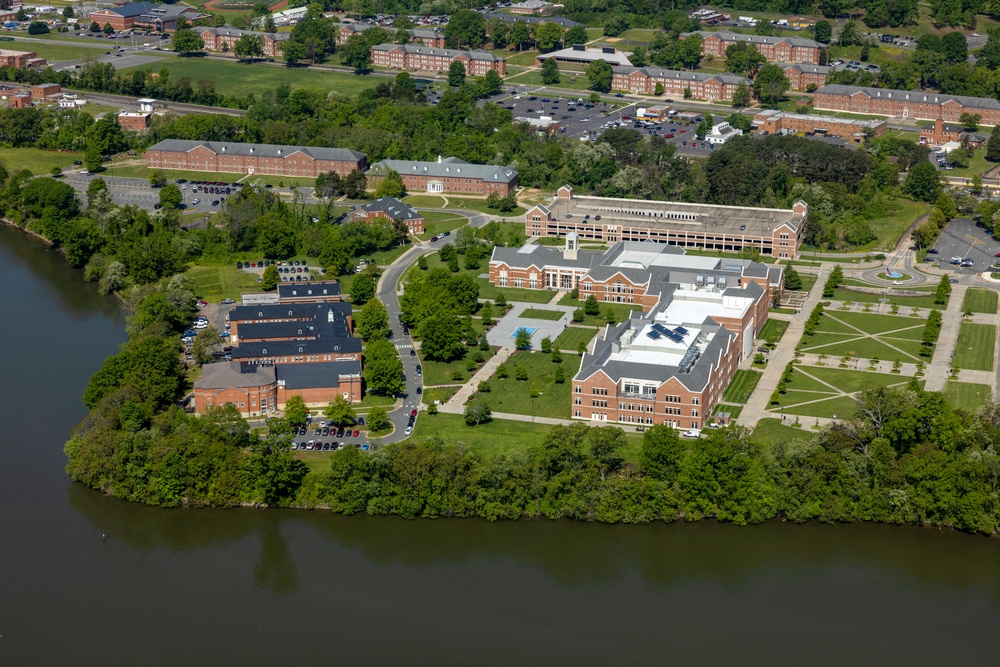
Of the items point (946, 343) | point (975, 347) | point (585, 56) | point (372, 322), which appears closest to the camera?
point (975, 347)

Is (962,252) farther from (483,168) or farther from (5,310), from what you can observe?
(5,310)

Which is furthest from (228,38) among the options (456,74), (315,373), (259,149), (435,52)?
(315,373)

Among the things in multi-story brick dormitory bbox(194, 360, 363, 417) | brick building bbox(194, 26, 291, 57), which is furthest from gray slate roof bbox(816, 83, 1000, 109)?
multi-story brick dormitory bbox(194, 360, 363, 417)

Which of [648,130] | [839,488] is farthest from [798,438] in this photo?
[648,130]

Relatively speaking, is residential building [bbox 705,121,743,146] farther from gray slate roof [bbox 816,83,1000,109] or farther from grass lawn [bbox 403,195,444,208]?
grass lawn [bbox 403,195,444,208]

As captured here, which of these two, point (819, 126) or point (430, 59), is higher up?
point (819, 126)

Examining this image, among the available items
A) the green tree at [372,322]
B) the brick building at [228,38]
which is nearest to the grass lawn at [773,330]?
the green tree at [372,322]

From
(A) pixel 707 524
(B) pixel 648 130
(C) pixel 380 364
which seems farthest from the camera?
(B) pixel 648 130

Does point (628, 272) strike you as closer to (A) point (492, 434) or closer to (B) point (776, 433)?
(B) point (776, 433)
